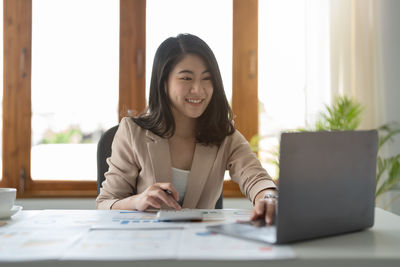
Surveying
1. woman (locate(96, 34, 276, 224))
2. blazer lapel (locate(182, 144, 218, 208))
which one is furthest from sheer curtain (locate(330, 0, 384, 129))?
blazer lapel (locate(182, 144, 218, 208))

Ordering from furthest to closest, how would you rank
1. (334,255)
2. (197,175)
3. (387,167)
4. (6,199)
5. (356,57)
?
(356,57) < (387,167) < (197,175) < (6,199) < (334,255)

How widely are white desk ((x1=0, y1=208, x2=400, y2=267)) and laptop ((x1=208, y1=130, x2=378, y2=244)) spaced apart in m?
0.04

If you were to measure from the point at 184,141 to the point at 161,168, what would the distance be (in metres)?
0.18

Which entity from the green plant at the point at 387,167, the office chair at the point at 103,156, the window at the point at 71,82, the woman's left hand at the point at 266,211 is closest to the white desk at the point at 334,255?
the woman's left hand at the point at 266,211

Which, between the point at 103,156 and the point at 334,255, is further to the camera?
the point at 103,156

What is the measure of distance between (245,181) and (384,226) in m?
0.62

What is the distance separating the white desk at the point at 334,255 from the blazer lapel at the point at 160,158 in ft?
2.74

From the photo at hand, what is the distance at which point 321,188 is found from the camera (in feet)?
3.20

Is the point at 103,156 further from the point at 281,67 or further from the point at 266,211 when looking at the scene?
the point at 281,67

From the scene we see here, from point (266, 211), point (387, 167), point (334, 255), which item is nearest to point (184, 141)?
point (266, 211)

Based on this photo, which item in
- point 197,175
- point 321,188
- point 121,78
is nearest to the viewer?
point 321,188

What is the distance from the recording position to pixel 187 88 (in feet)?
5.90

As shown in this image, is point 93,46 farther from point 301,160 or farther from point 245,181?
point 301,160

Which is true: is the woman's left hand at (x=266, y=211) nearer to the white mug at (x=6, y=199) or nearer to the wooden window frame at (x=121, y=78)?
the white mug at (x=6, y=199)
